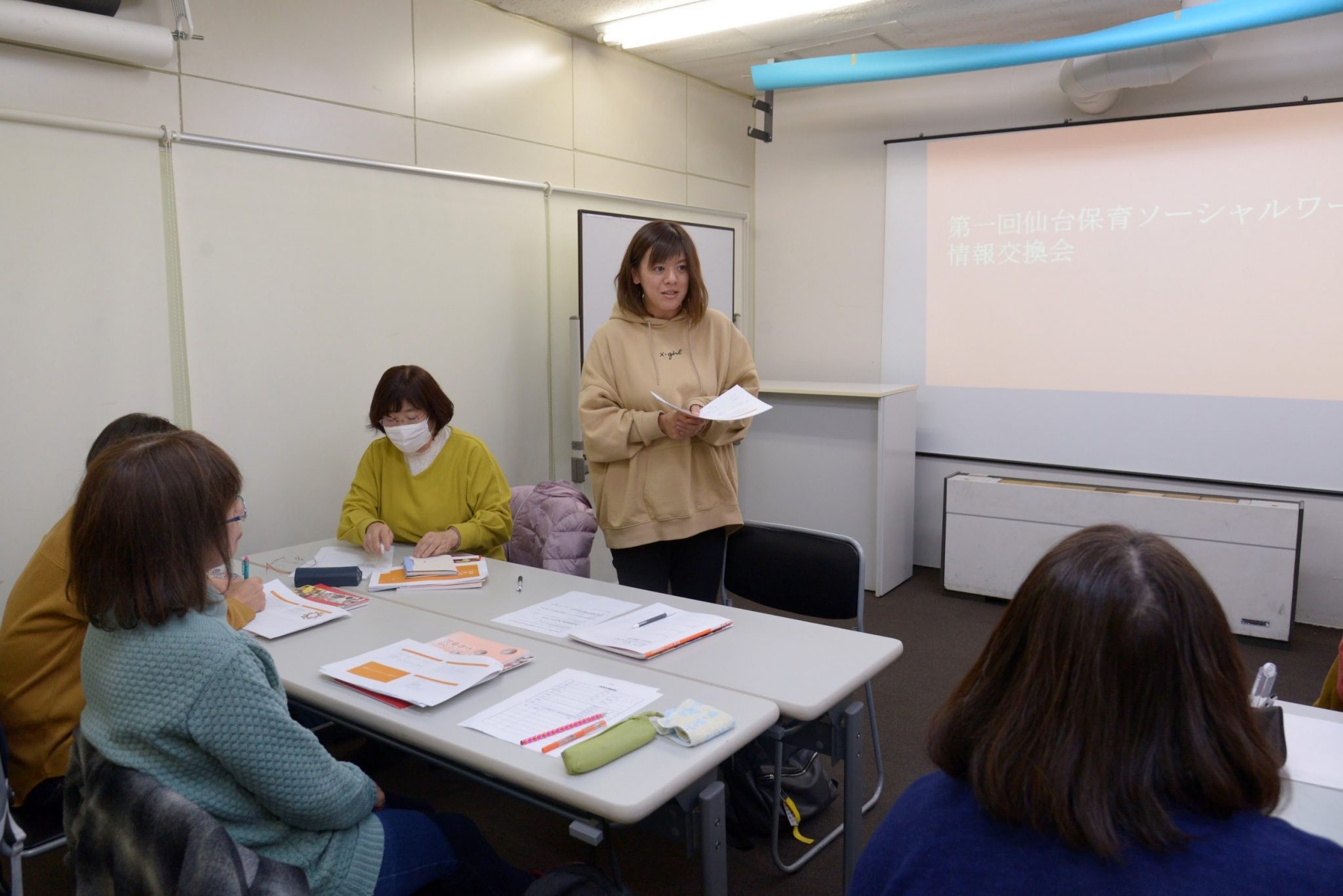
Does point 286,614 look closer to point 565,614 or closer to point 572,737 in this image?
point 565,614

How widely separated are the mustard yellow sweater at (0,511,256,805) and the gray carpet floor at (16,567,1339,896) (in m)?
0.72

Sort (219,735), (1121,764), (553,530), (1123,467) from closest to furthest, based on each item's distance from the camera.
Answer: (1121,764)
(219,735)
(553,530)
(1123,467)

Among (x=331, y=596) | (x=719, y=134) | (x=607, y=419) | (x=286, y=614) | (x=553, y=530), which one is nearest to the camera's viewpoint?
(x=286, y=614)

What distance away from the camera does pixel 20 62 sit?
2.52 metres

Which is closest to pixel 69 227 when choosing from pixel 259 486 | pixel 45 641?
pixel 259 486

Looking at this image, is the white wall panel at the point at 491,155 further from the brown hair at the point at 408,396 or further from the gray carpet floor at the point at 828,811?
the gray carpet floor at the point at 828,811

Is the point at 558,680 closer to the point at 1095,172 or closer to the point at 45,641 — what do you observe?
the point at 45,641

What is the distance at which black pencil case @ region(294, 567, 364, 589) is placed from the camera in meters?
2.36

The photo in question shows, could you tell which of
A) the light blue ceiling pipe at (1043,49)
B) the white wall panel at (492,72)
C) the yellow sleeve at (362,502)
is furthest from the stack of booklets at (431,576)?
the light blue ceiling pipe at (1043,49)

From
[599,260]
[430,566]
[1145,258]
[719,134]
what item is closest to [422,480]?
[430,566]

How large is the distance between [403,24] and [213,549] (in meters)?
2.79

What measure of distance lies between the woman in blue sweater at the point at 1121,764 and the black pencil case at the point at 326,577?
5.94ft

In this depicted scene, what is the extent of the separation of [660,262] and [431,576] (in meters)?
1.07

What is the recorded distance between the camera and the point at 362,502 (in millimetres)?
2781
